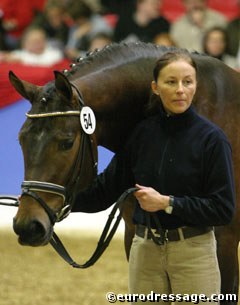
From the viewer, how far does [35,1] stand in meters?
9.65

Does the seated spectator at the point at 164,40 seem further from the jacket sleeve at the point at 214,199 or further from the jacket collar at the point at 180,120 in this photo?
the jacket sleeve at the point at 214,199

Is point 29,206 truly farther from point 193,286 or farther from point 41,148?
point 193,286

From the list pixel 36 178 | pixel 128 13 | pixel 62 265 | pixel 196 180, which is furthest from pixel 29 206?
pixel 128 13

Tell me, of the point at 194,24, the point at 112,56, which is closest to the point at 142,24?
the point at 194,24

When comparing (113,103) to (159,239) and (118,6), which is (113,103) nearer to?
(159,239)

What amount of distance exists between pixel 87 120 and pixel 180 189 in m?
0.48

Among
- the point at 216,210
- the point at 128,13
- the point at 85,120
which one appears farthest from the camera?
the point at 128,13

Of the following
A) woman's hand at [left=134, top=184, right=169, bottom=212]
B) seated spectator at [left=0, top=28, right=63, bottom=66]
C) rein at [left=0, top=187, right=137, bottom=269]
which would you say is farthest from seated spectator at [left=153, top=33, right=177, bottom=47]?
woman's hand at [left=134, top=184, right=169, bottom=212]

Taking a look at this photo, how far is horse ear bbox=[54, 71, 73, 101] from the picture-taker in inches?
128

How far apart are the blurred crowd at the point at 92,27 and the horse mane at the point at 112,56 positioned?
3.93 m

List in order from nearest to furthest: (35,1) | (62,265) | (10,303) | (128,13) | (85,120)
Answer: (85,120)
(10,303)
(62,265)
(128,13)
(35,1)

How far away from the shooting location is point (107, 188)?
351 cm

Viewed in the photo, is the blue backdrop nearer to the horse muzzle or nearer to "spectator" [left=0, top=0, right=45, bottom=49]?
"spectator" [left=0, top=0, right=45, bottom=49]

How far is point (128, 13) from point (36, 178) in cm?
605
